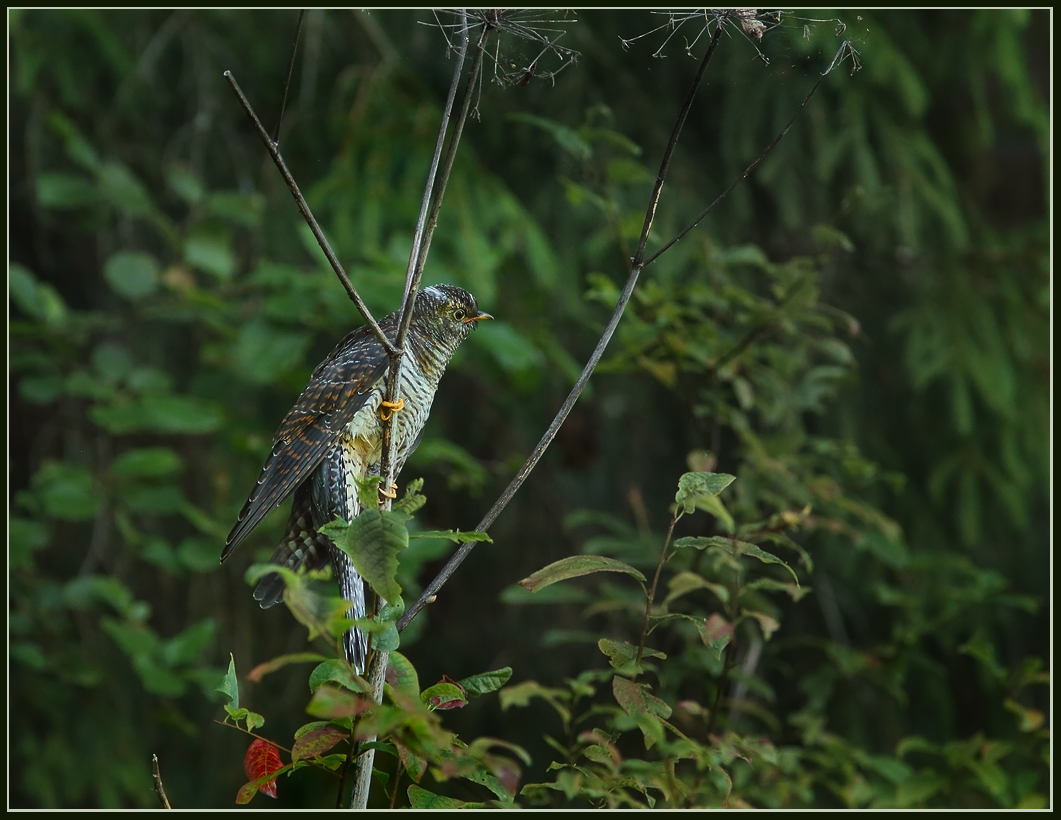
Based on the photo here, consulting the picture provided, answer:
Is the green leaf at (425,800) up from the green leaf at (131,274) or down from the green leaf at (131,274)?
down

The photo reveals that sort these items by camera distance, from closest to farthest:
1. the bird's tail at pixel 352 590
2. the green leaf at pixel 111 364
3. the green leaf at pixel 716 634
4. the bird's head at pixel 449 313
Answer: the green leaf at pixel 716 634 → the bird's tail at pixel 352 590 → the bird's head at pixel 449 313 → the green leaf at pixel 111 364

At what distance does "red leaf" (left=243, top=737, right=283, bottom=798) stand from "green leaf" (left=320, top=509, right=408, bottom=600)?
308 mm

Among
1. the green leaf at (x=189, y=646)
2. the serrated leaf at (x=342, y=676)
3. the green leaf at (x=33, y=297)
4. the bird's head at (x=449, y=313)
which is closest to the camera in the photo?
the serrated leaf at (x=342, y=676)

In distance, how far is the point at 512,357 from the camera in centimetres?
271

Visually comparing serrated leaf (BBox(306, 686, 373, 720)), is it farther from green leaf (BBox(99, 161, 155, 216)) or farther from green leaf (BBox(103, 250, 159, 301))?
green leaf (BBox(99, 161, 155, 216))

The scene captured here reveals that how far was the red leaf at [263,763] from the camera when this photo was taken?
109 cm

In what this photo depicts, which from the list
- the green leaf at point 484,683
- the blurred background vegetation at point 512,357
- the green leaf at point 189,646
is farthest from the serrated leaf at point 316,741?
the green leaf at point 189,646

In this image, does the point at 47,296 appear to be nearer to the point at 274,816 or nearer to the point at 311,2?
the point at 311,2

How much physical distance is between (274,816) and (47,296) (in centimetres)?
249

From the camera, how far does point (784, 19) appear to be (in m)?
1.29

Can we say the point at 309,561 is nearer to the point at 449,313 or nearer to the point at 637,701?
the point at 449,313

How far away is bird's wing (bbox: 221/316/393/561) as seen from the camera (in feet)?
5.34

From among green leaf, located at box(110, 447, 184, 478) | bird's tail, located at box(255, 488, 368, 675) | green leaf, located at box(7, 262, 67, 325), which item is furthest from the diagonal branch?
green leaf, located at box(7, 262, 67, 325)

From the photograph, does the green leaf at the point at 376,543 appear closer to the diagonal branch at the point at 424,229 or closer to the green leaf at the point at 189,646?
the diagonal branch at the point at 424,229
